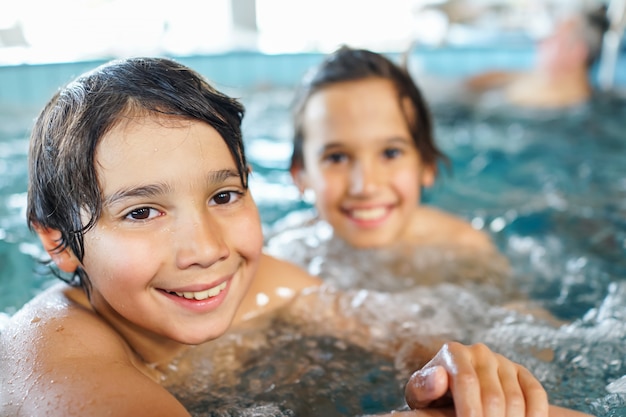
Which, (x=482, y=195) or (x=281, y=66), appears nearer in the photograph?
(x=482, y=195)

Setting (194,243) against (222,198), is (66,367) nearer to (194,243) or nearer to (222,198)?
(194,243)

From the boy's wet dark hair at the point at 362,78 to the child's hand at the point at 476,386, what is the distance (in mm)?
1303

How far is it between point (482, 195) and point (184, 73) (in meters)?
2.44

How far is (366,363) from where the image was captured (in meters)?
1.66

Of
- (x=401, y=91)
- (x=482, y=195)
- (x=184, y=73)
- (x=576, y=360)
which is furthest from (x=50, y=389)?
(x=482, y=195)

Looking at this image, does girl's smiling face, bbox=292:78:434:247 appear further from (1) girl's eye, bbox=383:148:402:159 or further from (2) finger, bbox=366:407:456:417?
(2) finger, bbox=366:407:456:417

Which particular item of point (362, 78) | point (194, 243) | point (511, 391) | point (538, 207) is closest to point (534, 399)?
point (511, 391)

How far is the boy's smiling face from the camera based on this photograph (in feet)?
4.02

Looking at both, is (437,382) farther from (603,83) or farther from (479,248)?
(603,83)

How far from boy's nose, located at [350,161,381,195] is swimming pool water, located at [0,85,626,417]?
61 cm

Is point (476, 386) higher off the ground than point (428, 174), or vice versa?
point (476, 386)

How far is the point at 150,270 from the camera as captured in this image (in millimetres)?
1245

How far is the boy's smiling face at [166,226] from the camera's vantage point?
4.02 feet

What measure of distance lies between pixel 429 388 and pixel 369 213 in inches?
48.1
